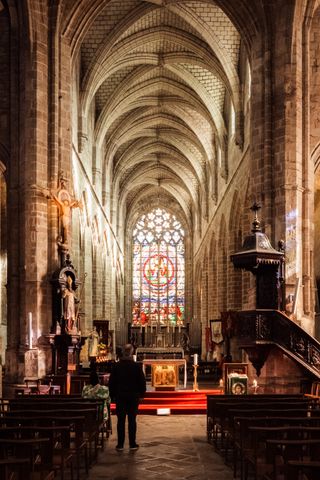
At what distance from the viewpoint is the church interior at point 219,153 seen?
17.9 m

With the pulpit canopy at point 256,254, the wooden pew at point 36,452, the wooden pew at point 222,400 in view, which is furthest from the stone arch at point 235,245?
the wooden pew at point 36,452

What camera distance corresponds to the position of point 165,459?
982cm

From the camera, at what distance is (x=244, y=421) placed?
26.0 ft

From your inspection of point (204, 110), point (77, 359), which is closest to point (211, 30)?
point (204, 110)

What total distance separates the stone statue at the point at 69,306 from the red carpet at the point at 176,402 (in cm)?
291

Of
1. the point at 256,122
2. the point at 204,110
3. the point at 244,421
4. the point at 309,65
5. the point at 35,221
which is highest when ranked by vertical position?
the point at 204,110

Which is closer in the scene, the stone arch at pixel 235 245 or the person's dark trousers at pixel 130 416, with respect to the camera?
the person's dark trousers at pixel 130 416

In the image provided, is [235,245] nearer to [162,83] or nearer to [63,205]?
[162,83]

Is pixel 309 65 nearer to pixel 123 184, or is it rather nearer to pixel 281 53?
pixel 281 53

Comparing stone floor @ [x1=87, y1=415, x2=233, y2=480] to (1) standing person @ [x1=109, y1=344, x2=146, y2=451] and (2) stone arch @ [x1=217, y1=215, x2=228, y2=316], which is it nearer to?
(1) standing person @ [x1=109, y1=344, x2=146, y2=451]

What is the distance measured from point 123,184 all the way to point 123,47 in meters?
21.0

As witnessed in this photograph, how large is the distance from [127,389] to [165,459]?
1343mm

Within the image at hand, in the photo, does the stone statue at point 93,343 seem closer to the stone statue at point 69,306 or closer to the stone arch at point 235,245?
the stone arch at point 235,245

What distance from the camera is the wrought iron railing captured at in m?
14.9
